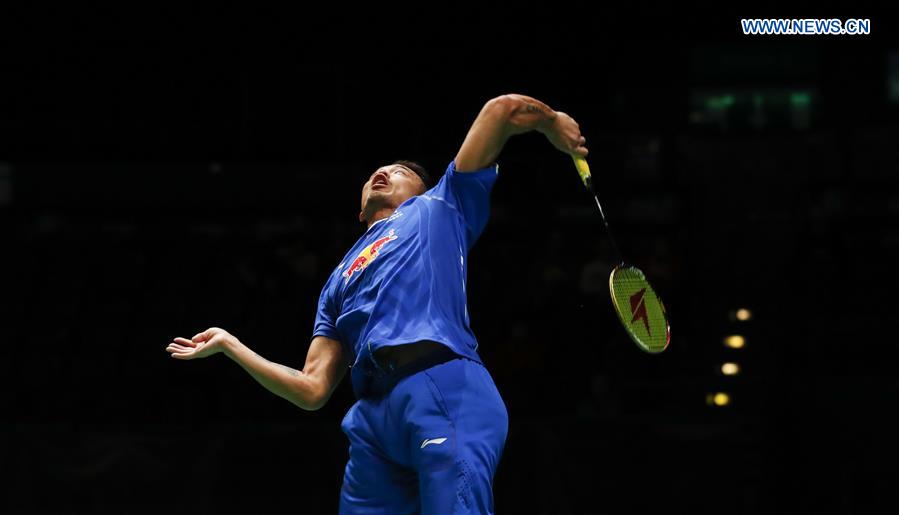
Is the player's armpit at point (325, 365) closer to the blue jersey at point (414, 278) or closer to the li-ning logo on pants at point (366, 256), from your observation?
the blue jersey at point (414, 278)

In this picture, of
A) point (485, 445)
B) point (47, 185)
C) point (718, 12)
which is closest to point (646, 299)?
point (485, 445)

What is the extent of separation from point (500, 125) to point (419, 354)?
0.71m

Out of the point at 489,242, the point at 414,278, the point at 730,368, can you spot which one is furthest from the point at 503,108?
the point at 489,242

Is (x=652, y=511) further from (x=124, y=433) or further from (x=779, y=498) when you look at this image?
(x=124, y=433)

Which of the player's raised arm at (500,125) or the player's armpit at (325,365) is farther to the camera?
the player's armpit at (325,365)

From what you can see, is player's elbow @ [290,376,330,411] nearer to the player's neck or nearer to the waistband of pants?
the waistband of pants

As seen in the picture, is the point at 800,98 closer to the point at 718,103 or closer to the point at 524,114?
the point at 718,103

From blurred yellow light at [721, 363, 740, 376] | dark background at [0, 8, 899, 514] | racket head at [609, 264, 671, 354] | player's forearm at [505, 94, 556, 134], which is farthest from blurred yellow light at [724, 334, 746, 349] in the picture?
player's forearm at [505, 94, 556, 134]

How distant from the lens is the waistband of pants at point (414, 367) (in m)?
3.12

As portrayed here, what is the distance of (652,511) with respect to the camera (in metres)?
6.72

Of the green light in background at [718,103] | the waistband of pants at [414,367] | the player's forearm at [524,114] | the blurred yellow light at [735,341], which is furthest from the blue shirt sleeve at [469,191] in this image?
the green light in background at [718,103]

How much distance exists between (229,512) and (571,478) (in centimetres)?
214

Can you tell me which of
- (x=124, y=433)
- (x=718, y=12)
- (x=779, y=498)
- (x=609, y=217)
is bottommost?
(x=779, y=498)

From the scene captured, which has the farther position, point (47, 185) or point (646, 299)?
point (47, 185)
